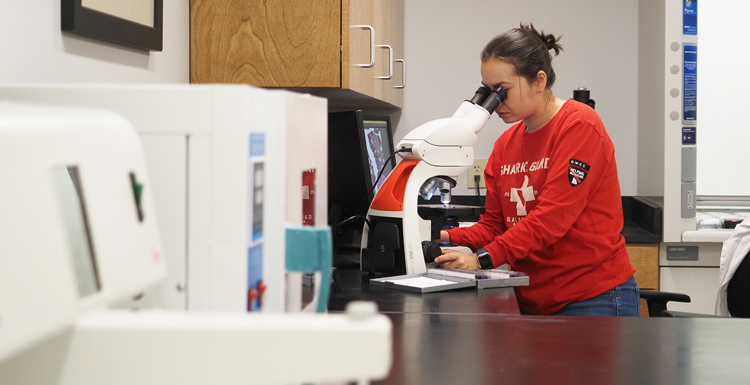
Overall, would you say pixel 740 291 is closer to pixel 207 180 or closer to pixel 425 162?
pixel 425 162

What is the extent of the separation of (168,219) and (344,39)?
1.29 meters

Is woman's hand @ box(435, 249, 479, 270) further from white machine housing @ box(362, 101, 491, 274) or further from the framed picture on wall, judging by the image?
the framed picture on wall

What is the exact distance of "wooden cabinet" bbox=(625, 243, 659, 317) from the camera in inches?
109

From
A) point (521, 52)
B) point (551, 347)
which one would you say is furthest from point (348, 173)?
point (551, 347)

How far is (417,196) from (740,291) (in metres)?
1.07

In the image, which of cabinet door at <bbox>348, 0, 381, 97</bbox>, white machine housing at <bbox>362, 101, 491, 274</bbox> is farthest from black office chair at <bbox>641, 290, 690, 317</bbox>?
cabinet door at <bbox>348, 0, 381, 97</bbox>

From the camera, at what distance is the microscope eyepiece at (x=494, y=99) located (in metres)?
1.88

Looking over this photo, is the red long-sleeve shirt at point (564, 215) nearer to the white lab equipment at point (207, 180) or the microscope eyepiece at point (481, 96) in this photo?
the microscope eyepiece at point (481, 96)

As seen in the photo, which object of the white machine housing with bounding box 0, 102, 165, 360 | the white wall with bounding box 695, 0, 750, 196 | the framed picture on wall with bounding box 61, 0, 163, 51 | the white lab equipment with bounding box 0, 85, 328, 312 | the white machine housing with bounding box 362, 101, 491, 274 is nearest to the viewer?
the white machine housing with bounding box 0, 102, 165, 360

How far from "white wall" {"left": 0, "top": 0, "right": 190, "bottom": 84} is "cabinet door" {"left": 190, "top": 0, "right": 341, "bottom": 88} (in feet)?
1.23

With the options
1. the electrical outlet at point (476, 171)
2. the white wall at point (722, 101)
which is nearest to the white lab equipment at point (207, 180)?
the electrical outlet at point (476, 171)

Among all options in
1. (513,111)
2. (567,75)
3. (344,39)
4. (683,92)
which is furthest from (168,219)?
(567,75)

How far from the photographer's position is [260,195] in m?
0.63

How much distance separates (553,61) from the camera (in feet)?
10.6
